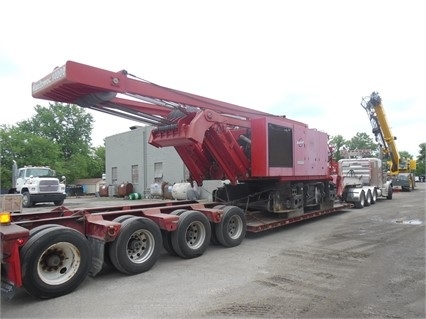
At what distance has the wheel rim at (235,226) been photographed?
27.1 feet

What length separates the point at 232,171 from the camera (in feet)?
30.5

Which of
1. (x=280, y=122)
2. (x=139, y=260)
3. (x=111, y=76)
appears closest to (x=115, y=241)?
(x=139, y=260)

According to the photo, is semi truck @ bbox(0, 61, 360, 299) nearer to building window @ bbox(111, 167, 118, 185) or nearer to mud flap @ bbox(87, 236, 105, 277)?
mud flap @ bbox(87, 236, 105, 277)

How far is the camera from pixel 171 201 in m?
8.84

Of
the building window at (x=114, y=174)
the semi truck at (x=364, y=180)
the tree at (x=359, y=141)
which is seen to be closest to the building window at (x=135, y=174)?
the building window at (x=114, y=174)

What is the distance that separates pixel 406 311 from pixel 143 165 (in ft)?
82.1

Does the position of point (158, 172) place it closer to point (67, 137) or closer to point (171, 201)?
point (171, 201)

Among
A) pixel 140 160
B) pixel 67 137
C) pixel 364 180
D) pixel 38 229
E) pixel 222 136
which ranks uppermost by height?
pixel 67 137

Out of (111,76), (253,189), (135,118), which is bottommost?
(253,189)

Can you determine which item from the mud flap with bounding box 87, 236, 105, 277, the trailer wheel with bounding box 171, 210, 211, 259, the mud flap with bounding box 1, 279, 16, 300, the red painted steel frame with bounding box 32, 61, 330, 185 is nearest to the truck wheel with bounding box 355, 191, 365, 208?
the red painted steel frame with bounding box 32, 61, 330, 185

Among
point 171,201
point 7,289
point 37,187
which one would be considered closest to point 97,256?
point 7,289

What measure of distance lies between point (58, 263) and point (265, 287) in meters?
2.99

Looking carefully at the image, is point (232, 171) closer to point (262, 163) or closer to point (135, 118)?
point (262, 163)

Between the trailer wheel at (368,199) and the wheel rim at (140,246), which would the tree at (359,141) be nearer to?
the trailer wheel at (368,199)
